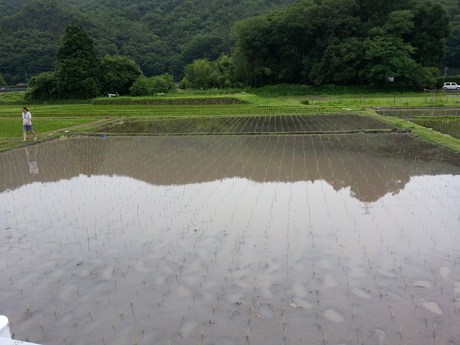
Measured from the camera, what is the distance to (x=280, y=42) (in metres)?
41.7

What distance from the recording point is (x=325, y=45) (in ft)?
131

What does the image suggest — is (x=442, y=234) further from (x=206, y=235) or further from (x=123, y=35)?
(x=123, y=35)

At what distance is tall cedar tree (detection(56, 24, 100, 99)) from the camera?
35.6 meters

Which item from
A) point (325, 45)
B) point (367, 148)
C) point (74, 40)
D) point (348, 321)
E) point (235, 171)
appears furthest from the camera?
point (325, 45)

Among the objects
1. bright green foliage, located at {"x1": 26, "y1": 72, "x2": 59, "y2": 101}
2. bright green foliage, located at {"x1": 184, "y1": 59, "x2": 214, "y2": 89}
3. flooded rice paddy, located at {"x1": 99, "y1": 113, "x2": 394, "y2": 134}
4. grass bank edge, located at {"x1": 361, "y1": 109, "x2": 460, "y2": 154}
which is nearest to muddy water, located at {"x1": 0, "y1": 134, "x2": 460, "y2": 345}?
grass bank edge, located at {"x1": 361, "y1": 109, "x2": 460, "y2": 154}

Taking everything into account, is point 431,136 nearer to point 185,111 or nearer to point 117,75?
point 185,111

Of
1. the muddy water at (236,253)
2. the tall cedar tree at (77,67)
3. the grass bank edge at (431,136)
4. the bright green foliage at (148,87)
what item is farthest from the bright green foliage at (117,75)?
the muddy water at (236,253)

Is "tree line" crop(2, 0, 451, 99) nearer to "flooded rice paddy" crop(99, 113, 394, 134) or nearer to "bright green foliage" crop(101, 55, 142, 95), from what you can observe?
"bright green foliage" crop(101, 55, 142, 95)

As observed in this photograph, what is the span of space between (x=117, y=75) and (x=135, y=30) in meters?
33.9

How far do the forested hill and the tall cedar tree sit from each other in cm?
2440

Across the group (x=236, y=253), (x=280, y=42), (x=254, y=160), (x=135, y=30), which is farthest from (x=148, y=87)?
(x=135, y=30)

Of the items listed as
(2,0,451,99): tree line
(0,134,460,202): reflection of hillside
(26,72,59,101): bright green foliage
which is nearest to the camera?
(0,134,460,202): reflection of hillside

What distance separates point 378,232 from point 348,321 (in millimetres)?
2198

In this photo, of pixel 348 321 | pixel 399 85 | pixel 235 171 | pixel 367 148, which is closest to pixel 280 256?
pixel 348 321
